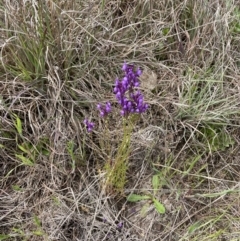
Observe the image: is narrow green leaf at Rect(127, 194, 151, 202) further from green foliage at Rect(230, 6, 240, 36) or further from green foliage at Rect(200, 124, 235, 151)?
green foliage at Rect(230, 6, 240, 36)

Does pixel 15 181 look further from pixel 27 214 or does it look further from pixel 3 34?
pixel 3 34

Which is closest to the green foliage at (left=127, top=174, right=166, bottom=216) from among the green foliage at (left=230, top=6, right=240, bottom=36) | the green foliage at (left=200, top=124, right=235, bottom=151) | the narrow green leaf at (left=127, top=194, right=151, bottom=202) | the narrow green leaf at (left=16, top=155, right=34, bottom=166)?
the narrow green leaf at (left=127, top=194, right=151, bottom=202)

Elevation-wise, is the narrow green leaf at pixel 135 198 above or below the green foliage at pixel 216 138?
below

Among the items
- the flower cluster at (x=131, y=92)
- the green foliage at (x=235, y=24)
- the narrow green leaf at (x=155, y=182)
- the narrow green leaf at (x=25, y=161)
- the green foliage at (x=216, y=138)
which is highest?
the flower cluster at (x=131, y=92)

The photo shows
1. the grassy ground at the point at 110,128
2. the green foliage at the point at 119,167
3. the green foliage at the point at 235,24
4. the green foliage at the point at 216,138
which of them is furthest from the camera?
the green foliage at the point at 235,24

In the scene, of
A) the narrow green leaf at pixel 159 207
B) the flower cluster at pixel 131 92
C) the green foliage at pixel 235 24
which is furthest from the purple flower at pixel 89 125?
the green foliage at pixel 235 24

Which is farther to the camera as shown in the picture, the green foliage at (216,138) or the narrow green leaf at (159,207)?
the green foliage at (216,138)

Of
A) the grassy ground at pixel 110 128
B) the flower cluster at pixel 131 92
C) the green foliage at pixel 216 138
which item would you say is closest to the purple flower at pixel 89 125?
the grassy ground at pixel 110 128

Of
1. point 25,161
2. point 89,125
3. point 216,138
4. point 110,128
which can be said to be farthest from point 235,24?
point 25,161

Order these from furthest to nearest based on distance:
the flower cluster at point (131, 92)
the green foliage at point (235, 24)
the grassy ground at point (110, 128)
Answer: the green foliage at point (235, 24) → the grassy ground at point (110, 128) → the flower cluster at point (131, 92)

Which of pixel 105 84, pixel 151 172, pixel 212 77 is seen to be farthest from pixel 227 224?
pixel 105 84

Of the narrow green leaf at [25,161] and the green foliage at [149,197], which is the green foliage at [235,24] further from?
the narrow green leaf at [25,161]
